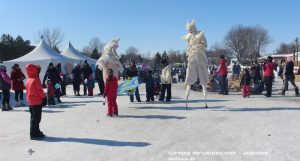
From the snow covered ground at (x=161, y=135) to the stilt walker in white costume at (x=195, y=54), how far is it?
1121 mm

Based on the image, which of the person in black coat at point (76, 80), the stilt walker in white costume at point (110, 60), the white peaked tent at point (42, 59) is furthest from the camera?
the white peaked tent at point (42, 59)

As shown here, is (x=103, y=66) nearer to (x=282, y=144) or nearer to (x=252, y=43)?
(x=282, y=144)

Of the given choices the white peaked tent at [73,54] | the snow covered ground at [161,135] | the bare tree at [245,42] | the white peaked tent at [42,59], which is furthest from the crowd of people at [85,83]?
the bare tree at [245,42]

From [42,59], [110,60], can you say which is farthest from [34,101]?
[42,59]

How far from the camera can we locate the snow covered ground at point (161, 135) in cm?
683

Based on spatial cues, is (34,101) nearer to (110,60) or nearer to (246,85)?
(110,60)

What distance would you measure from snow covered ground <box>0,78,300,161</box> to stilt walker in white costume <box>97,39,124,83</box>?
6.04 ft

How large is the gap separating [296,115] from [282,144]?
3.63m

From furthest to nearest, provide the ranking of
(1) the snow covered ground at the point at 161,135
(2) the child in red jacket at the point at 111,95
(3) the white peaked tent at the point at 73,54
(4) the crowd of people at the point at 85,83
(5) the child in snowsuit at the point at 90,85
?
(3) the white peaked tent at the point at 73,54
(5) the child in snowsuit at the point at 90,85
(2) the child in red jacket at the point at 111,95
(4) the crowd of people at the point at 85,83
(1) the snow covered ground at the point at 161,135

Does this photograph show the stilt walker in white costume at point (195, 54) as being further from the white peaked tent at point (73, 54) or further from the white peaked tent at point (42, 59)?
the white peaked tent at point (73, 54)

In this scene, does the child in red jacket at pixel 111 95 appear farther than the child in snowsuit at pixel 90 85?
No

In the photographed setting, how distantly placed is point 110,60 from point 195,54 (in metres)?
3.20

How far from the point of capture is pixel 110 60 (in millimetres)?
13633

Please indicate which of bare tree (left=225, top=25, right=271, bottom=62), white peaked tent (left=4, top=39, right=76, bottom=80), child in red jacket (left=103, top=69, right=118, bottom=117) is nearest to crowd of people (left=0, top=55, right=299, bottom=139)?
child in red jacket (left=103, top=69, right=118, bottom=117)
